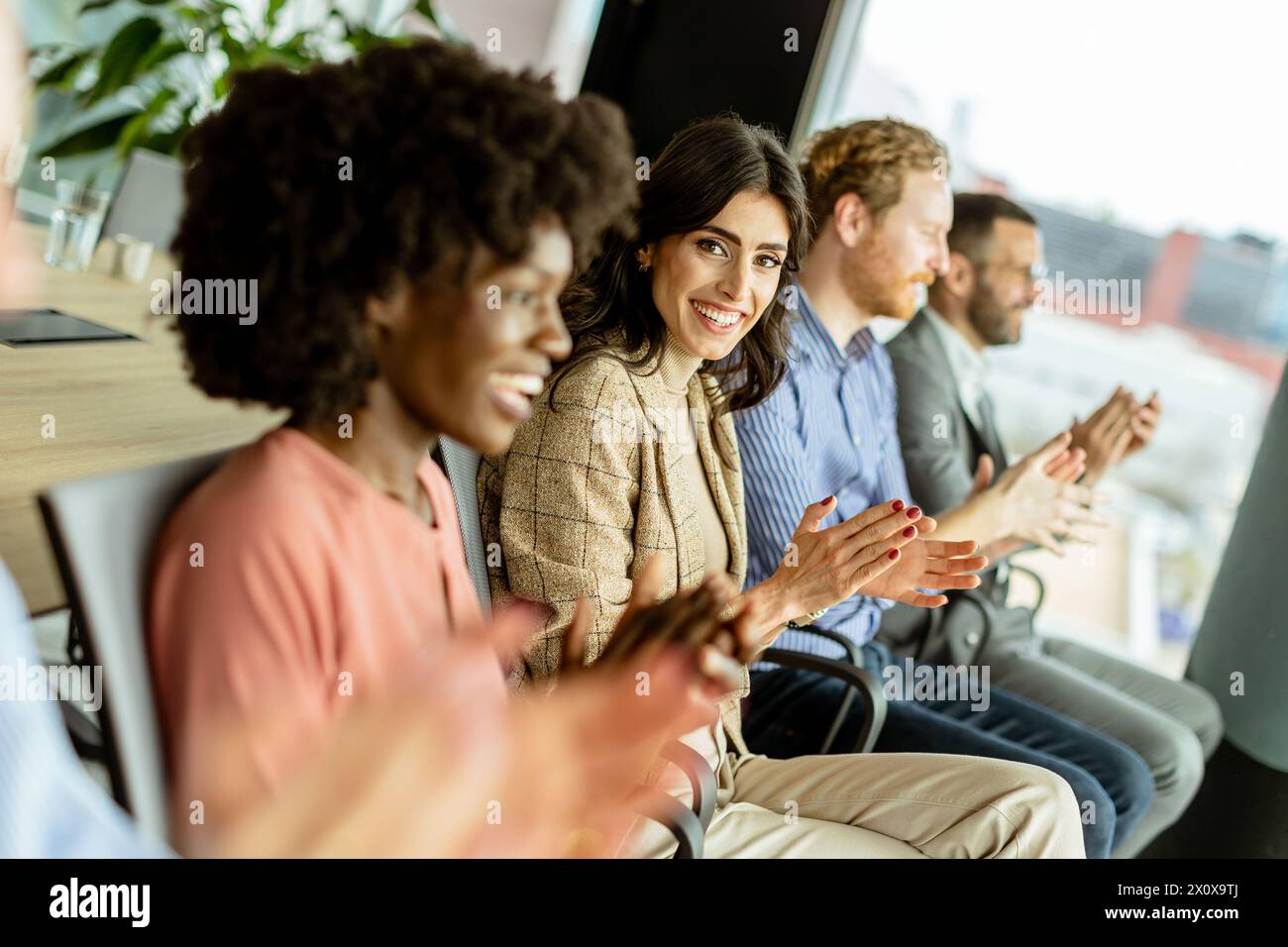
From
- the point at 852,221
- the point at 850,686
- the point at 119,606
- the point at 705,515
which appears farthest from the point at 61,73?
the point at 119,606

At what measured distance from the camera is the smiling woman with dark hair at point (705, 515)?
1.37 m

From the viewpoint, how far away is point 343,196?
0.76 m

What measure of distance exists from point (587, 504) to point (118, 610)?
2.36 feet

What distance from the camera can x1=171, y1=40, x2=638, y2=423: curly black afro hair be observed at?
76cm

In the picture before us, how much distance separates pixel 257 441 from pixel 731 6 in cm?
276

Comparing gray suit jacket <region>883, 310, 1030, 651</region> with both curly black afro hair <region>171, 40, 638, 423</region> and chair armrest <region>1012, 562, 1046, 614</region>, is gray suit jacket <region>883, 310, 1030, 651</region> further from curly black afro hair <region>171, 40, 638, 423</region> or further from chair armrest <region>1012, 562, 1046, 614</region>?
curly black afro hair <region>171, 40, 638, 423</region>

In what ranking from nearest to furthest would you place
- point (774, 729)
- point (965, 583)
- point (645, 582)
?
point (645, 582), point (965, 583), point (774, 729)

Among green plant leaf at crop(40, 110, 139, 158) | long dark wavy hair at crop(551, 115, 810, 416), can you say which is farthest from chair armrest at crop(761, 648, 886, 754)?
green plant leaf at crop(40, 110, 139, 158)

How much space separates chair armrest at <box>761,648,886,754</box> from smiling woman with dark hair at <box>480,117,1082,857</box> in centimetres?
11

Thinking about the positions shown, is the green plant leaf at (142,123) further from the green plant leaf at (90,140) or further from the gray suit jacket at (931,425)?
the gray suit jacket at (931,425)

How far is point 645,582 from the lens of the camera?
2.70 feet
